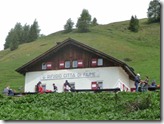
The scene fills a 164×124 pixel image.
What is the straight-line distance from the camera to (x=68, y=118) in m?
10.8

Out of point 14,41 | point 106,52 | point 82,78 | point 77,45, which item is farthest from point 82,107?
point 106,52

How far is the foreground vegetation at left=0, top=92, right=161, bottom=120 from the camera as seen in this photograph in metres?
11.1

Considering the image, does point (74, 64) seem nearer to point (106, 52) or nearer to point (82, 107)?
point (106, 52)

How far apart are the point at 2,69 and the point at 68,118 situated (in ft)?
26.1

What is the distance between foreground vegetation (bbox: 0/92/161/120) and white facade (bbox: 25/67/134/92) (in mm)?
5543

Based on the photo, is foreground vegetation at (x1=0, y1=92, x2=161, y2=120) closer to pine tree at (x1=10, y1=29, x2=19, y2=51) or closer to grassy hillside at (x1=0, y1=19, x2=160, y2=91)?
grassy hillside at (x1=0, y1=19, x2=160, y2=91)

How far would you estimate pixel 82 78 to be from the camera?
2067 centimetres

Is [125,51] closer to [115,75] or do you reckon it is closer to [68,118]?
[115,75]

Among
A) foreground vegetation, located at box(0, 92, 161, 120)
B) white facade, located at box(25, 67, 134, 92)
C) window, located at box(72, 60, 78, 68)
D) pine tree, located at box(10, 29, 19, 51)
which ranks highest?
pine tree, located at box(10, 29, 19, 51)

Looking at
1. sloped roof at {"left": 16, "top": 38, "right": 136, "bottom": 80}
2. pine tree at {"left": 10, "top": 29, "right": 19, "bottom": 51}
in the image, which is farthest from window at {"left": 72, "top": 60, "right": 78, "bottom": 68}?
pine tree at {"left": 10, "top": 29, "right": 19, "bottom": 51}

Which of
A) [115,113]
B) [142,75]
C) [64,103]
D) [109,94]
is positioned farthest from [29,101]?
[142,75]

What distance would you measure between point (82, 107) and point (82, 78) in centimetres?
780

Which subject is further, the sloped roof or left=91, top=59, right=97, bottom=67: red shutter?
left=91, top=59, right=97, bottom=67: red shutter

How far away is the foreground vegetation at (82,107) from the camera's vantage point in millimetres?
11125
